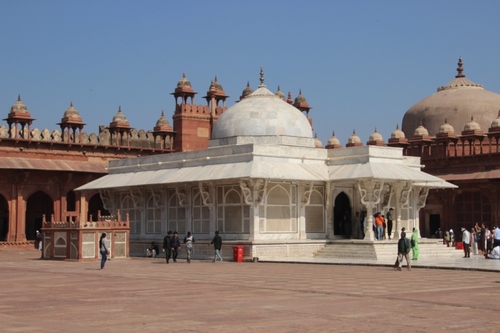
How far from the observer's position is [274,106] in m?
30.9

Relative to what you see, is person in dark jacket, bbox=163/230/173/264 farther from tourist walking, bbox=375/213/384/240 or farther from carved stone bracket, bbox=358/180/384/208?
tourist walking, bbox=375/213/384/240

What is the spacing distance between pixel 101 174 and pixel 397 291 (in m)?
30.6

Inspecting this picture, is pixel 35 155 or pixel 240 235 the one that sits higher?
pixel 35 155

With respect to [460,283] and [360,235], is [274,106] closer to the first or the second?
[360,235]

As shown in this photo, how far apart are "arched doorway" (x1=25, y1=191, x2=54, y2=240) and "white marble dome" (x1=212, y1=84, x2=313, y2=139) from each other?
631 inches

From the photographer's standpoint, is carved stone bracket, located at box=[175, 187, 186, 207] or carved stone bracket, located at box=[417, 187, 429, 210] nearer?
carved stone bracket, located at box=[175, 187, 186, 207]

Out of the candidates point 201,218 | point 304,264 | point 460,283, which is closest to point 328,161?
point 201,218

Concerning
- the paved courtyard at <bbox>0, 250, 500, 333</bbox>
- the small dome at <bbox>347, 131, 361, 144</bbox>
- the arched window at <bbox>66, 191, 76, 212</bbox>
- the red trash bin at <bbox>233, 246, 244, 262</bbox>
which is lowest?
the paved courtyard at <bbox>0, 250, 500, 333</bbox>

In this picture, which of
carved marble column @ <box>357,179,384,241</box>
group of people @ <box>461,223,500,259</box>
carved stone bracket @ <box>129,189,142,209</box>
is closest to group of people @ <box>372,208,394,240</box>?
carved marble column @ <box>357,179,384,241</box>

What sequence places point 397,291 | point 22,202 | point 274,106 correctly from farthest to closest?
point 22,202 < point 274,106 < point 397,291

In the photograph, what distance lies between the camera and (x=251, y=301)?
1237 cm

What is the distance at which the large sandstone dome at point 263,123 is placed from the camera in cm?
3003

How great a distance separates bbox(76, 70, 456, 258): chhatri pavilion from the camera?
26812mm

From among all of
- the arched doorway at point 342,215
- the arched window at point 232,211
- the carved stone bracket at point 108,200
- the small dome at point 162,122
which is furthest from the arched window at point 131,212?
the small dome at point 162,122
